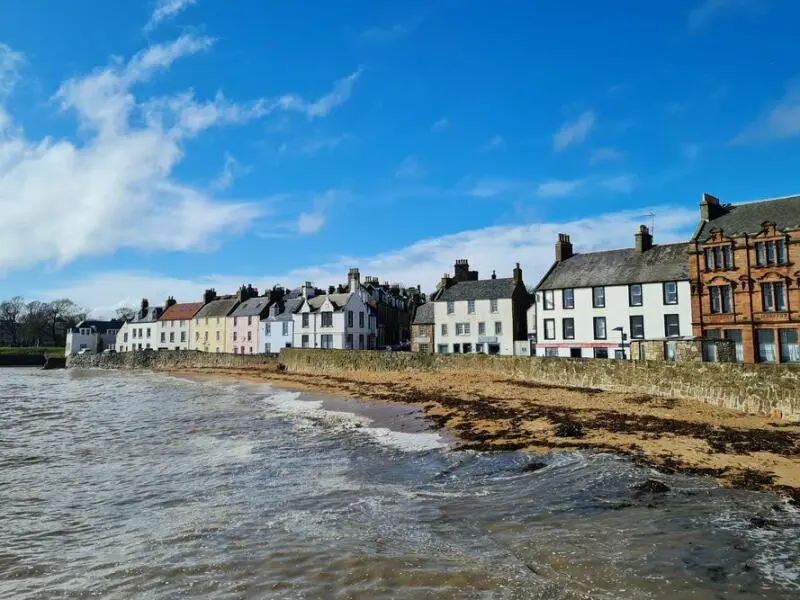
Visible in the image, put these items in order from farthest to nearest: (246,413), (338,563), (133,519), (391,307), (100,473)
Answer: (391,307) < (246,413) < (100,473) < (133,519) < (338,563)

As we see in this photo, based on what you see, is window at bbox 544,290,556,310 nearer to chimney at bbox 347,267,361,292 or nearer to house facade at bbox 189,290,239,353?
chimney at bbox 347,267,361,292

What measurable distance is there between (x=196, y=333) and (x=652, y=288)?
7074cm

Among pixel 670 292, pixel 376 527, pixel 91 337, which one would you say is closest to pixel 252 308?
pixel 91 337

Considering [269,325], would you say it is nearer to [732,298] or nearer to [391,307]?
[391,307]

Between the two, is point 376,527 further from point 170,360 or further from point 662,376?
point 170,360

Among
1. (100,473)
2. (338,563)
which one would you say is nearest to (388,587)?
(338,563)

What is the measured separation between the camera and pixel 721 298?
35.7m

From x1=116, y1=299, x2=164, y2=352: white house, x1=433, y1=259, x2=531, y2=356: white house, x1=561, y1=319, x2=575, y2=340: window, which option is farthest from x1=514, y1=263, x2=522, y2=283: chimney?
x1=116, y1=299, x2=164, y2=352: white house

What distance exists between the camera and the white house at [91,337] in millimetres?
101562

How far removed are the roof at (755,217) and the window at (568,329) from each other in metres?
11.9

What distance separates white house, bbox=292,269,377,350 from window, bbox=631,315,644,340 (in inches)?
1388

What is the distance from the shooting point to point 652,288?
39.5m

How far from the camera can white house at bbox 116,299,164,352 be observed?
91438mm

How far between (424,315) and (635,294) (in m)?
23.6
